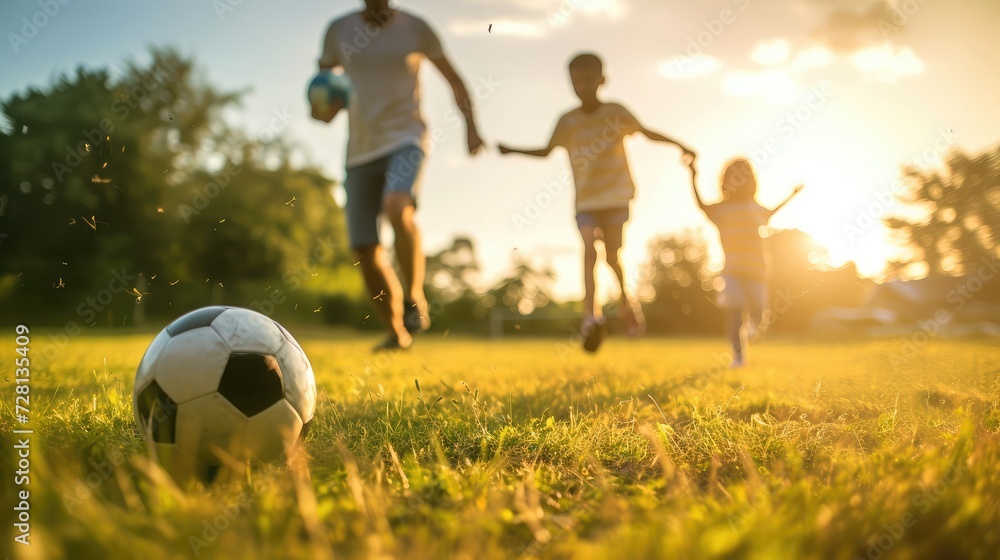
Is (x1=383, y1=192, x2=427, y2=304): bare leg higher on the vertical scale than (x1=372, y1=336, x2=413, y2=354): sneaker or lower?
higher

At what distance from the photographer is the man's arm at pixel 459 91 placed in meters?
5.28

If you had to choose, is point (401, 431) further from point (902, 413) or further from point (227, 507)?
point (902, 413)

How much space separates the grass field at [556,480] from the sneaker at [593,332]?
207 centimetres

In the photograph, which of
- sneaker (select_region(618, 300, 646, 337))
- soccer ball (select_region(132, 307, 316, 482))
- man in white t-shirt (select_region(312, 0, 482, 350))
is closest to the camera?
soccer ball (select_region(132, 307, 316, 482))

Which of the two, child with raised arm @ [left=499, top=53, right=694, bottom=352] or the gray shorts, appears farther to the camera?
child with raised arm @ [left=499, top=53, right=694, bottom=352]

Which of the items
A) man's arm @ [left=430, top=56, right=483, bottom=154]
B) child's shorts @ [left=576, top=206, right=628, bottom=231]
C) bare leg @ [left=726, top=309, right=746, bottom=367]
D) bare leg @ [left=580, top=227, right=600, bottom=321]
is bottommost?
bare leg @ [left=726, top=309, right=746, bottom=367]

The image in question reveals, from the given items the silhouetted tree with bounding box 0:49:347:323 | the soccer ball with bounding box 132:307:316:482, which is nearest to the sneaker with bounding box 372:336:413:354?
the soccer ball with bounding box 132:307:316:482

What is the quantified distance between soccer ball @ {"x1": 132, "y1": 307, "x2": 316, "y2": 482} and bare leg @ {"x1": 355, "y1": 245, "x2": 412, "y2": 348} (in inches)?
118

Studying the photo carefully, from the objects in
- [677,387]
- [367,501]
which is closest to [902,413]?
[677,387]

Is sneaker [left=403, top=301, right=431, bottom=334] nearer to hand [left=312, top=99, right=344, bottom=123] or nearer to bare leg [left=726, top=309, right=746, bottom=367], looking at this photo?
hand [left=312, top=99, right=344, bottom=123]

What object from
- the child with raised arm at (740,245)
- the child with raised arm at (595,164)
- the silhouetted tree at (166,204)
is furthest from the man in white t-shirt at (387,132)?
the silhouetted tree at (166,204)

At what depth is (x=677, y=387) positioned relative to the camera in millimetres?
3627

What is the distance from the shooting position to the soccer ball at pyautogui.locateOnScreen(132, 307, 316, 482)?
191 centimetres

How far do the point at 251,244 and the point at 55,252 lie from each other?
9.15 meters
